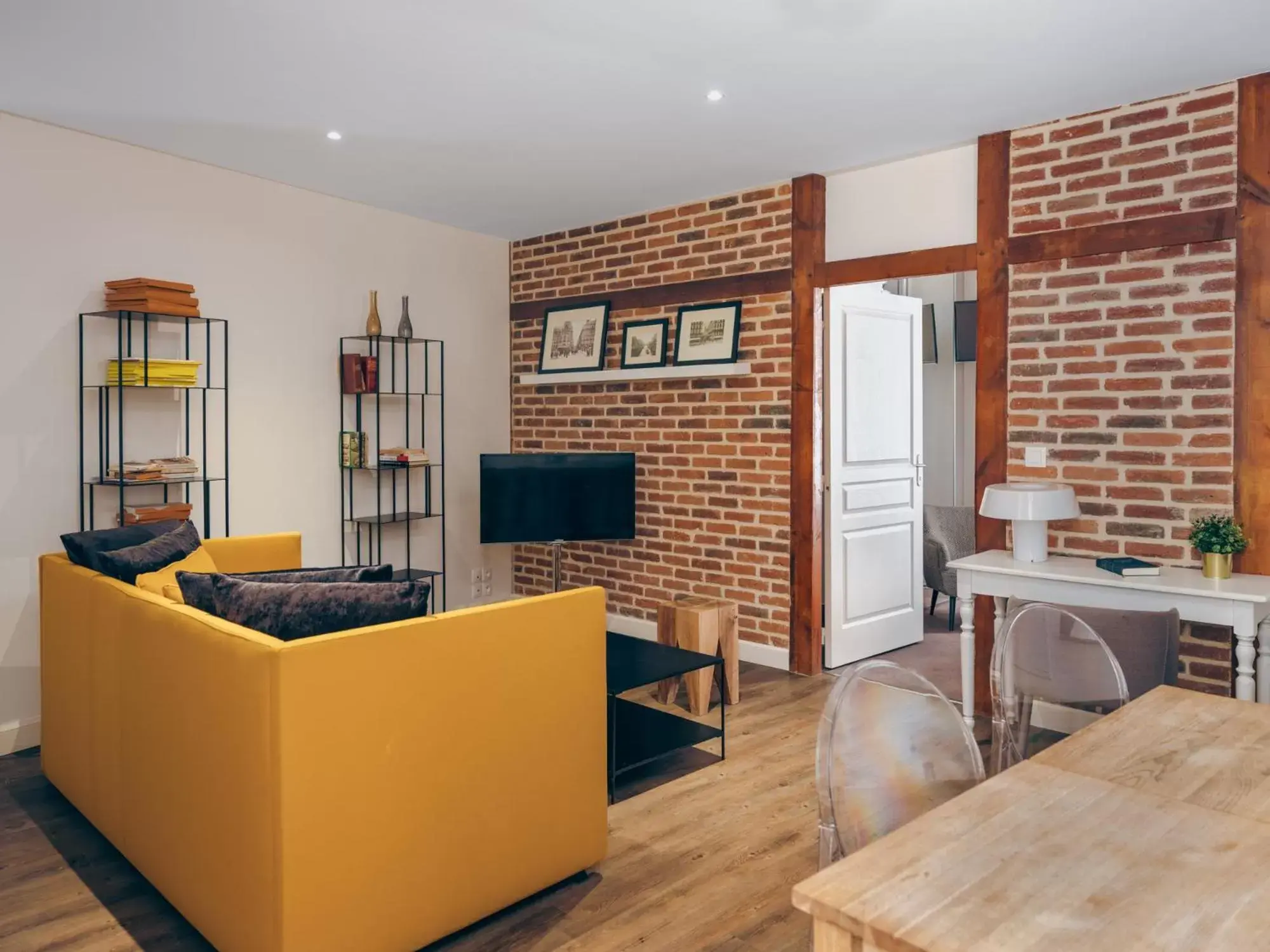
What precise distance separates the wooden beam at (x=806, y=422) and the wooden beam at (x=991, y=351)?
0.85 meters

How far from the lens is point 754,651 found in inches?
197

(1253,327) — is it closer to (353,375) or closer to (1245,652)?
(1245,652)

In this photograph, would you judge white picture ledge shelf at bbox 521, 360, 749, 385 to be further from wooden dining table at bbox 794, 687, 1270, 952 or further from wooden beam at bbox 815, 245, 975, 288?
wooden dining table at bbox 794, 687, 1270, 952

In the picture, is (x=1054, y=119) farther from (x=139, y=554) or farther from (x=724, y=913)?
(x=139, y=554)

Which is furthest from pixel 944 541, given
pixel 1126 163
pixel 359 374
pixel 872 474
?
pixel 359 374

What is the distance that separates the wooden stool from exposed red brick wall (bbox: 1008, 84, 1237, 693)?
148 centimetres

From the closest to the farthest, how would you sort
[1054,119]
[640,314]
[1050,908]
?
[1050,908] < [1054,119] < [640,314]

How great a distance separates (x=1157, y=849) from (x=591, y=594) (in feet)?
5.30

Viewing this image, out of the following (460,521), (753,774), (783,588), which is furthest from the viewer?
(460,521)

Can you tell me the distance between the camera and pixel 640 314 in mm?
5469

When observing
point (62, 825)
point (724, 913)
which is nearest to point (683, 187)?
point (724, 913)

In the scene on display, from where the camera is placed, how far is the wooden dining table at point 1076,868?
1046 millimetres

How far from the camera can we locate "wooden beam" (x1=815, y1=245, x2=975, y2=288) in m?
4.18

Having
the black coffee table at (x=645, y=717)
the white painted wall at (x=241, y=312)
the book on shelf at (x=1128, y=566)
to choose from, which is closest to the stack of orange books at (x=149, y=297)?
the white painted wall at (x=241, y=312)
